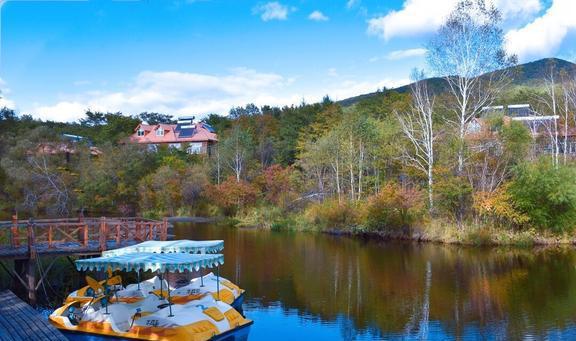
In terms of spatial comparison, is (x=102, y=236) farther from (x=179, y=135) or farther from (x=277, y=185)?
→ (x=179, y=135)

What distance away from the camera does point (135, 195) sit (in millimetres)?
50688

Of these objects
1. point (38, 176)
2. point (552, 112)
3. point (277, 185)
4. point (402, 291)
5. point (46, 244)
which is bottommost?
point (402, 291)

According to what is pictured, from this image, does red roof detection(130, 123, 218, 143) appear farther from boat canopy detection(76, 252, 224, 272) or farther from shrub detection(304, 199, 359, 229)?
boat canopy detection(76, 252, 224, 272)

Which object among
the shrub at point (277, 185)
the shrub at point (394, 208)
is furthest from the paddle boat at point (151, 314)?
the shrub at point (277, 185)

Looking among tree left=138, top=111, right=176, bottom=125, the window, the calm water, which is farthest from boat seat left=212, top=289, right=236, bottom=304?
tree left=138, top=111, right=176, bottom=125

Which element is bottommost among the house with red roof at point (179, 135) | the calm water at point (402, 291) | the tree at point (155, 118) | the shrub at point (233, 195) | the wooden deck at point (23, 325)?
the calm water at point (402, 291)

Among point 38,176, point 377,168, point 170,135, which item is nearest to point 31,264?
point 377,168

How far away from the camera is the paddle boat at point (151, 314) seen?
12.1m

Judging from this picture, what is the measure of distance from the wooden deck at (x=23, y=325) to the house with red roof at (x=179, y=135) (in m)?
49.8

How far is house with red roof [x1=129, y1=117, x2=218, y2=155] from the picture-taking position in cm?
6412

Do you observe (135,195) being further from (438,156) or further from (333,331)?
(333,331)

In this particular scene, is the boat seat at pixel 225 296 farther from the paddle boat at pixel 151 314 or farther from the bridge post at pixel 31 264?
the bridge post at pixel 31 264

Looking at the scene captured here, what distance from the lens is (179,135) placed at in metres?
66.4

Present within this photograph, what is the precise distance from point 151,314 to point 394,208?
22.7m
